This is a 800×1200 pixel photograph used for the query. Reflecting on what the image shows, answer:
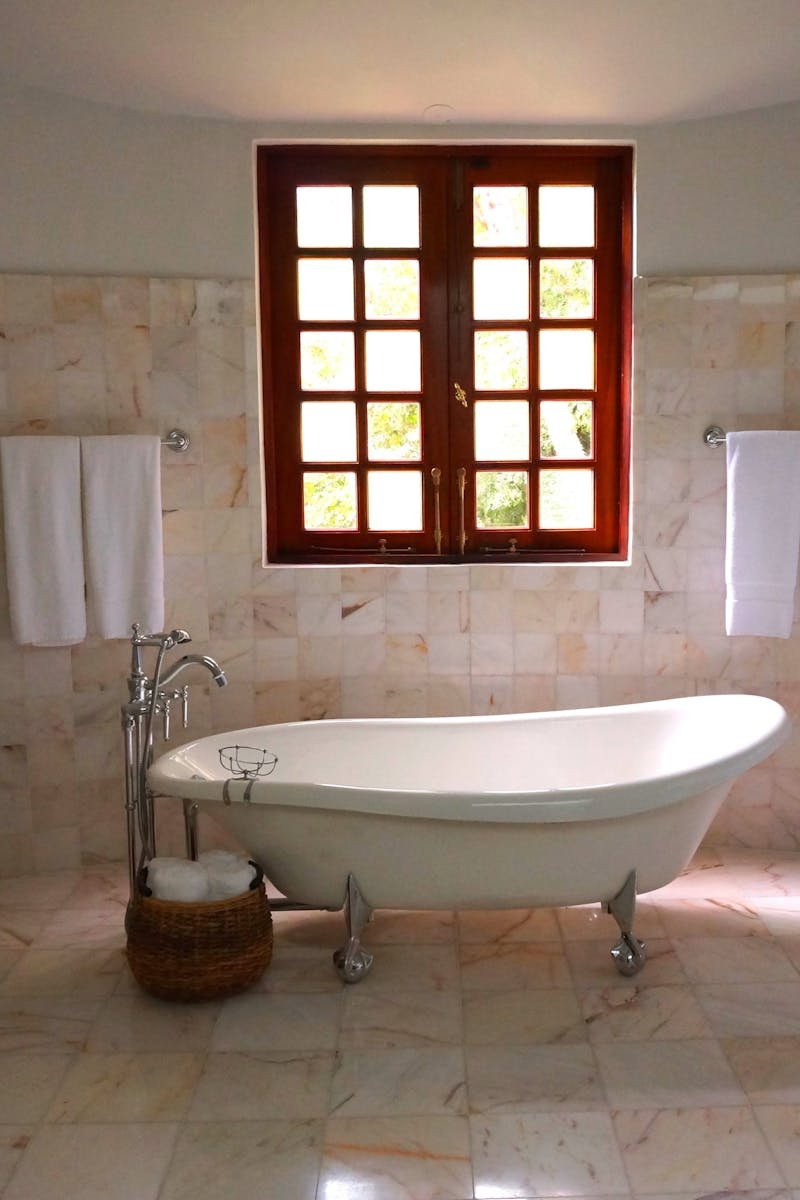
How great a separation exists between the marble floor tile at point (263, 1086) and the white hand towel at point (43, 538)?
1.47 metres

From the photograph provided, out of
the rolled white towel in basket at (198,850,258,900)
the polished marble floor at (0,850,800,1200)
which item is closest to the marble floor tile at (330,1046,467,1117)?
the polished marble floor at (0,850,800,1200)

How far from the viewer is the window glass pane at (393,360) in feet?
11.9

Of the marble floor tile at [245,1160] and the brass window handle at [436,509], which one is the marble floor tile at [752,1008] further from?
the brass window handle at [436,509]

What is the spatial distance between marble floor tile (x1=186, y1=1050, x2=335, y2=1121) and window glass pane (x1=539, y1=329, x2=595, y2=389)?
2.27 m

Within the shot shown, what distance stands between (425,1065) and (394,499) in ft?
6.21

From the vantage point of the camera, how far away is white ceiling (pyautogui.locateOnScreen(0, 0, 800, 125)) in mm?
2713

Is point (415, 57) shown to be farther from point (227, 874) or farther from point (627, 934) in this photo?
point (627, 934)

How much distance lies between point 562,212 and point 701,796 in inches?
79.3

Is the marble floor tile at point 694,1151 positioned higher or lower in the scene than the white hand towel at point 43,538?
lower

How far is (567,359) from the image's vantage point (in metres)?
3.67

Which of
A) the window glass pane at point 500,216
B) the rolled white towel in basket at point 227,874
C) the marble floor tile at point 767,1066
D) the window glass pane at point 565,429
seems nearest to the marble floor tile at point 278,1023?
the rolled white towel in basket at point 227,874

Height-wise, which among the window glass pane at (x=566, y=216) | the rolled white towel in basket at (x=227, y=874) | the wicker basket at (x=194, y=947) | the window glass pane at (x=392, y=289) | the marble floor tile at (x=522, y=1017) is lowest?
the marble floor tile at (x=522, y=1017)

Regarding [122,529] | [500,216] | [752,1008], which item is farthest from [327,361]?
[752,1008]

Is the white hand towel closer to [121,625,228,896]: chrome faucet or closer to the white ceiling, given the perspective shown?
[121,625,228,896]: chrome faucet
